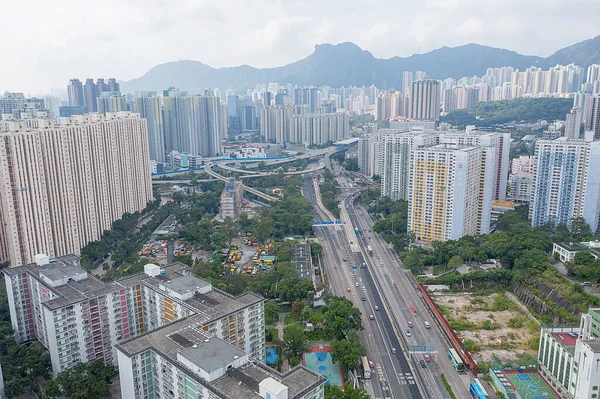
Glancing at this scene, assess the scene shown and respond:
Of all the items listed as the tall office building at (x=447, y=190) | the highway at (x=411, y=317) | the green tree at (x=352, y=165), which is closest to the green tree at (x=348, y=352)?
the highway at (x=411, y=317)

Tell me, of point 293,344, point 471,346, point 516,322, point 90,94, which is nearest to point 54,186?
point 293,344

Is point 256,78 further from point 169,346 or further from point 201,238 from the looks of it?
point 169,346

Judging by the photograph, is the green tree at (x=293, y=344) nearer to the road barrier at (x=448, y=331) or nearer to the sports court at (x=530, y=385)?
the road barrier at (x=448, y=331)

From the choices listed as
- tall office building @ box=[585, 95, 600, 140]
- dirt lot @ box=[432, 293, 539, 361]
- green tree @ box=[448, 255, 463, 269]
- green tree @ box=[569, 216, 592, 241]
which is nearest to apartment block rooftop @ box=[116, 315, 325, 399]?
dirt lot @ box=[432, 293, 539, 361]

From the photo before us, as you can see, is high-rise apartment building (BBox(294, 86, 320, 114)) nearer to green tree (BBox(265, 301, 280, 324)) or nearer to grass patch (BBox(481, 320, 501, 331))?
green tree (BBox(265, 301, 280, 324))

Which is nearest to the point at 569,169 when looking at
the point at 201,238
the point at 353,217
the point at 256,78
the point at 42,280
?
the point at 353,217
